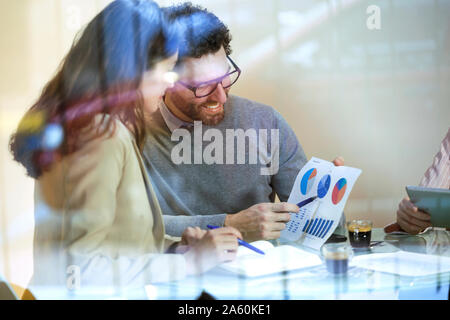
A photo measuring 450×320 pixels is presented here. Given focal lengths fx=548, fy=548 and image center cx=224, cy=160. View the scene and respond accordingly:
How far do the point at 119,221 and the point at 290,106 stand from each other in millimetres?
948

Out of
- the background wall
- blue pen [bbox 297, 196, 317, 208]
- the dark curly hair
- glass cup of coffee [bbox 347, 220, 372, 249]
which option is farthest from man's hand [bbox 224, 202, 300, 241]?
the dark curly hair

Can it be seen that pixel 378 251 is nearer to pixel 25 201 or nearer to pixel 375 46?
pixel 375 46

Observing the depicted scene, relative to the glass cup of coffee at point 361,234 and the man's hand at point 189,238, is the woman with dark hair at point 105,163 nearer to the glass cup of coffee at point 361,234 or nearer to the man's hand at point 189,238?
the man's hand at point 189,238

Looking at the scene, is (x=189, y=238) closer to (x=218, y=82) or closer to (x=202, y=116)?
(x=202, y=116)

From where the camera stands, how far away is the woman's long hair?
1905 millimetres

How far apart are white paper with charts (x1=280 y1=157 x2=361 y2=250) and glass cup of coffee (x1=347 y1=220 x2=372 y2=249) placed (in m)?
0.07

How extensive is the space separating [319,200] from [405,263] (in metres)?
0.43

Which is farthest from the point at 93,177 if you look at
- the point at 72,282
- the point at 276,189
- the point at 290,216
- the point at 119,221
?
the point at 276,189

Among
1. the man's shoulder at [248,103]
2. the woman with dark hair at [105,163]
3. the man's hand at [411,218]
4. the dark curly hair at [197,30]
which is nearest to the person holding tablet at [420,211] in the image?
the man's hand at [411,218]

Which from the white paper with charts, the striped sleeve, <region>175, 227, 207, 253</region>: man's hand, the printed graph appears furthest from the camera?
the striped sleeve

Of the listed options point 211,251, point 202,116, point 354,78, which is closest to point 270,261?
point 211,251

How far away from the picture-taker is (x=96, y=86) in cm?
191

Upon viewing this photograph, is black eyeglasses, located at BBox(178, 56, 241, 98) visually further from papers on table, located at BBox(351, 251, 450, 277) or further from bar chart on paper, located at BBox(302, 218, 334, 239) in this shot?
papers on table, located at BBox(351, 251, 450, 277)

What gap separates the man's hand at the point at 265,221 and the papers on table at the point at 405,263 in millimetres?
398
